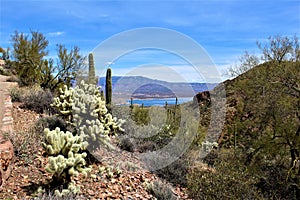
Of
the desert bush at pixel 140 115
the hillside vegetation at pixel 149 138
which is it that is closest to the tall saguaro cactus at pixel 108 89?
the hillside vegetation at pixel 149 138

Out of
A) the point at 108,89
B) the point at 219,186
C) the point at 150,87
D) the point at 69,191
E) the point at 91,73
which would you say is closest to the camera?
the point at 69,191

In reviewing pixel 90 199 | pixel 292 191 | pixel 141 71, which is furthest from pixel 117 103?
pixel 292 191

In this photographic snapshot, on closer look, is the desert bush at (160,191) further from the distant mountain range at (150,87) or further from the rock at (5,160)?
the distant mountain range at (150,87)

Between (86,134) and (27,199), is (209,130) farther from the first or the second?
(27,199)

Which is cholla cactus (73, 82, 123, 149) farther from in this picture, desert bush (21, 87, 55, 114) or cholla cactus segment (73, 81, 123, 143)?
desert bush (21, 87, 55, 114)

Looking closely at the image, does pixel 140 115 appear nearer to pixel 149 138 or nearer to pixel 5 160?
pixel 149 138

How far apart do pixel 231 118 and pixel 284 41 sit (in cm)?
451

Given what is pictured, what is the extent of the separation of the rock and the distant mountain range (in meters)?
3.15

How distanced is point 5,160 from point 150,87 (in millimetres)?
4038

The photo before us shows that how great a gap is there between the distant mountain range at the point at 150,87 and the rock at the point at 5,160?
124 inches

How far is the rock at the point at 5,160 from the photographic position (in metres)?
3.87

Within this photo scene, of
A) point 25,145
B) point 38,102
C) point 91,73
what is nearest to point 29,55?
point 91,73

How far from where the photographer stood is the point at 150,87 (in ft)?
23.6

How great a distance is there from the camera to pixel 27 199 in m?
3.66
